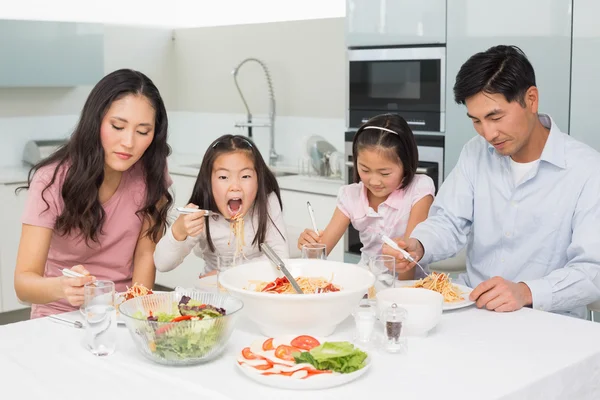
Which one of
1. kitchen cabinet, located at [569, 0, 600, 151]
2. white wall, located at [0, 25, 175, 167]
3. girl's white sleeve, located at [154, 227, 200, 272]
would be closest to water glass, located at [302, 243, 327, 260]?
girl's white sleeve, located at [154, 227, 200, 272]

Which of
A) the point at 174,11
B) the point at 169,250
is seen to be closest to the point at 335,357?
the point at 169,250

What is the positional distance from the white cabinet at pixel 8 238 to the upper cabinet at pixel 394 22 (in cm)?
216

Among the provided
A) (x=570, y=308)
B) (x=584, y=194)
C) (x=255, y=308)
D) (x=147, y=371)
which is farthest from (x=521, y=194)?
(x=147, y=371)

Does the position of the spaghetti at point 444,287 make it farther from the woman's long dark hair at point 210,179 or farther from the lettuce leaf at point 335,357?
the woman's long dark hair at point 210,179

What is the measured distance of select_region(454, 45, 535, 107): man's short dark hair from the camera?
7.73ft

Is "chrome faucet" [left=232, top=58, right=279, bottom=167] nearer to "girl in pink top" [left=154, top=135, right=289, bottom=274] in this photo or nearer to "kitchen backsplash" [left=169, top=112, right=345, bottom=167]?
"kitchen backsplash" [left=169, top=112, right=345, bottom=167]

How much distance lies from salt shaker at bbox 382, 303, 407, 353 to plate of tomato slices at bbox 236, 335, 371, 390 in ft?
0.44

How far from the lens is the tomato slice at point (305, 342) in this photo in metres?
1.67

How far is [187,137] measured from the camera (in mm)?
6012

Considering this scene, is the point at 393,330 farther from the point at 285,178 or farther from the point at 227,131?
the point at 227,131

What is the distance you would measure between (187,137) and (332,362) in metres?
4.61

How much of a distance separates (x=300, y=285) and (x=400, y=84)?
2171 mm

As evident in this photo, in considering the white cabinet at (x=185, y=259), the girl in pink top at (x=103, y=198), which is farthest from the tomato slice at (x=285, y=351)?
the white cabinet at (x=185, y=259)

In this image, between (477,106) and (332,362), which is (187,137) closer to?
(477,106)
